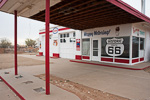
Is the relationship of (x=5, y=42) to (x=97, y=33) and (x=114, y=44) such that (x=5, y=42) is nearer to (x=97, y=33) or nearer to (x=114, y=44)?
(x=97, y=33)

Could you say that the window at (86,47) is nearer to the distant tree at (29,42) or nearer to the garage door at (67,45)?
the garage door at (67,45)

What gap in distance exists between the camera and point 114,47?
952 cm

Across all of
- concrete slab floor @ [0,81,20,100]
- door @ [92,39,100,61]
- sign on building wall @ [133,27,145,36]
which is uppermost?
sign on building wall @ [133,27,145,36]

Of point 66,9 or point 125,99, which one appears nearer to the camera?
point 125,99

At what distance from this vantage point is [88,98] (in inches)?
137

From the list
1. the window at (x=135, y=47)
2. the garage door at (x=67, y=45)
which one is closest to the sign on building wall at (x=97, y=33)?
the window at (x=135, y=47)

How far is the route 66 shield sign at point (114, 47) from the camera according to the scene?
918 centimetres

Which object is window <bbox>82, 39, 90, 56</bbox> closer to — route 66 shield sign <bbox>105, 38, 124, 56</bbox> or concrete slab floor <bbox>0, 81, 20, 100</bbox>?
route 66 shield sign <bbox>105, 38, 124, 56</bbox>

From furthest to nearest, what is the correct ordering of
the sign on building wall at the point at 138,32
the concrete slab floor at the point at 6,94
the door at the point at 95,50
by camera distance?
the door at the point at 95,50 < the sign on building wall at the point at 138,32 < the concrete slab floor at the point at 6,94

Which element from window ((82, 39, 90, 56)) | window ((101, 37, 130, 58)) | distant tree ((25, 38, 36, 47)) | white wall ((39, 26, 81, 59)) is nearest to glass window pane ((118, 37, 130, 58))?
window ((101, 37, 130, 58))

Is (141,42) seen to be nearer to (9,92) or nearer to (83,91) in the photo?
(83,91)

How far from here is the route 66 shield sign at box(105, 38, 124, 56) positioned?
918 centimetres

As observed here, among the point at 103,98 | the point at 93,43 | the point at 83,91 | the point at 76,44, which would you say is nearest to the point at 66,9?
the point at 83,91

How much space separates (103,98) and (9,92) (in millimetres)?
3379
